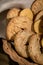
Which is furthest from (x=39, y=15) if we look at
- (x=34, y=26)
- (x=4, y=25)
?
(x=4, y=25)

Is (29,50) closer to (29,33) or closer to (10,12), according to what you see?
(29,33)

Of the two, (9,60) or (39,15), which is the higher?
(39,15)

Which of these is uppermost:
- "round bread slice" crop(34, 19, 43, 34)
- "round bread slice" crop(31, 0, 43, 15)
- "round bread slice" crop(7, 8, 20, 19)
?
"round bread slice" crop(31, 0, 43, 15)

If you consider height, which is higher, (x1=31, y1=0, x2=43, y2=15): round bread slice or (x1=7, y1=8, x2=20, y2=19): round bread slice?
(x1=31, y1=0, x2=43, y2=15): round bread slice

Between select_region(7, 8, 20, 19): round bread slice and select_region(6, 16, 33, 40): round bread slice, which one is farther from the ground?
select_region(7, 8, 20, 19): round bread slice

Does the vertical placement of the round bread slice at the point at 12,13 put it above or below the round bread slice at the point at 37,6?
below

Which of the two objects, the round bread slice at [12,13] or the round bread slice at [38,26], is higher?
the round bread slice at [12,13]

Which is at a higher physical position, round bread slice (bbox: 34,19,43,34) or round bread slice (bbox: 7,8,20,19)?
round bread slice (bbox: 7,8,20,19)

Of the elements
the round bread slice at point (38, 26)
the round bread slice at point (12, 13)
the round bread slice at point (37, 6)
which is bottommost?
the round bread slice at point (38, 26)

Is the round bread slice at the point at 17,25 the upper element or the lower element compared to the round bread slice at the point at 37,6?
lower

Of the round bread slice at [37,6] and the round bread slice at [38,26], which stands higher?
the round bread slice at [37,6]

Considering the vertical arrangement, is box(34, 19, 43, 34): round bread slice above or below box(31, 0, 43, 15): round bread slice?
below
